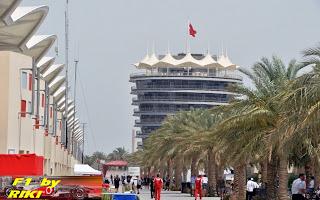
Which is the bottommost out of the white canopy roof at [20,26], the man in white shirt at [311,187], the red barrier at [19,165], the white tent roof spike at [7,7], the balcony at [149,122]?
the man in white shirt at [311,187]

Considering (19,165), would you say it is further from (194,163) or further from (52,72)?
(52,72)

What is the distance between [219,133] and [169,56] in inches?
5624

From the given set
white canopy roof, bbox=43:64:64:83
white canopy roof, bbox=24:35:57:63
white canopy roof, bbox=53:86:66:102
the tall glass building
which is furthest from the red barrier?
the tall glass building

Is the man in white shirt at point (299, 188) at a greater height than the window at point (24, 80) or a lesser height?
lesser

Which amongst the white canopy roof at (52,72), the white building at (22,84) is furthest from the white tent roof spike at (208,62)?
the white building at (22,84)

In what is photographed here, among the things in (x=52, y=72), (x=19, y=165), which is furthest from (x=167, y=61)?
(x=19, y=165)

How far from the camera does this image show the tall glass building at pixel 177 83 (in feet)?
564

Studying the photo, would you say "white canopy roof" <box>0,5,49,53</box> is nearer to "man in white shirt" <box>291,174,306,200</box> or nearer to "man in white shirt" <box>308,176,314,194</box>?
"man in white shirt" <box>308,176,314,194</box>

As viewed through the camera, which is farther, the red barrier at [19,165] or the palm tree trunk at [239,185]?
the palm tree trunk at [239,185]

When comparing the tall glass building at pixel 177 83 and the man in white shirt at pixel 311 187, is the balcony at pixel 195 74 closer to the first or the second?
the tall glass building at pixel 177 83

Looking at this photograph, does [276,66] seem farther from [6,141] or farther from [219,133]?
[6,141]

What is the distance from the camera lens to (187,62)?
573ft

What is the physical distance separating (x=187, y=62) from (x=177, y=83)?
5.87 meters

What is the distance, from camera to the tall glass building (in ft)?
564
